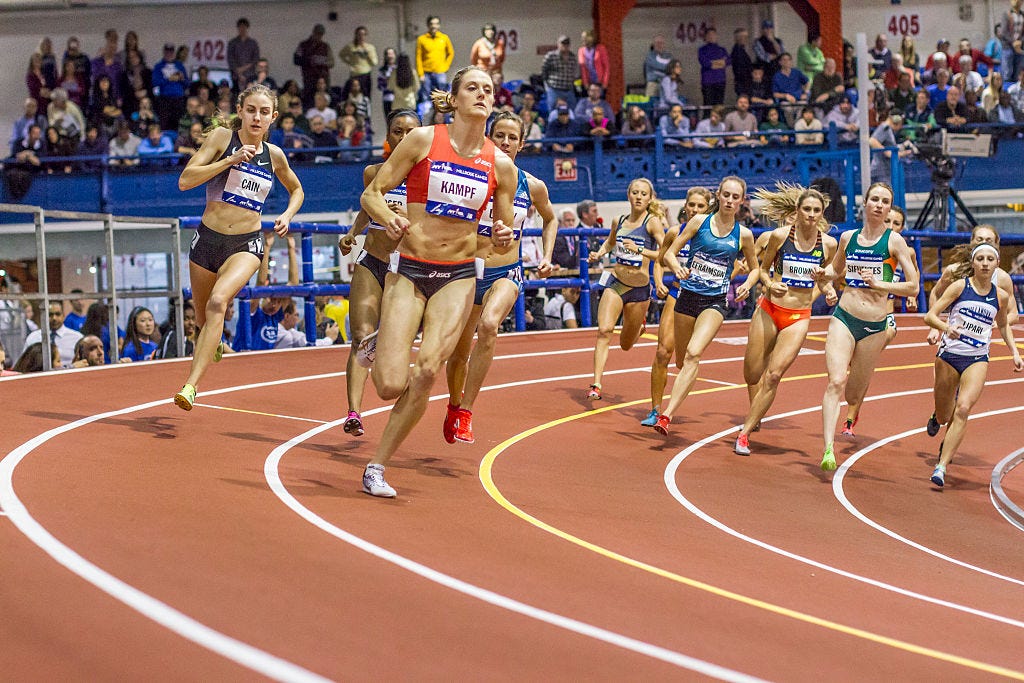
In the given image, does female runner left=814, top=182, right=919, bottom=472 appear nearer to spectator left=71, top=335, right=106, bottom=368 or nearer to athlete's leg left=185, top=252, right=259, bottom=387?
athlete's leg left=185, top=252, right=259, bottom=387

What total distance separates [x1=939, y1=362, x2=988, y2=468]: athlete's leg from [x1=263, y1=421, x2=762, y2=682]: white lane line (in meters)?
5.62

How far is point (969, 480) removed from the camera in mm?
10508

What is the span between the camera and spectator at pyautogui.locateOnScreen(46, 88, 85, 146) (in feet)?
75.8

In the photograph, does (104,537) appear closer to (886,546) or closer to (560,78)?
(886,546)

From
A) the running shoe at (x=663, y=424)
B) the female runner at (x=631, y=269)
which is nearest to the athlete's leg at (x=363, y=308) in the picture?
the running shoe at (x=663, y=424)

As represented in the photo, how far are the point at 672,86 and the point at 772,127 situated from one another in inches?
93.6

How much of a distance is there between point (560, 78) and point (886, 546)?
17411 millimetres

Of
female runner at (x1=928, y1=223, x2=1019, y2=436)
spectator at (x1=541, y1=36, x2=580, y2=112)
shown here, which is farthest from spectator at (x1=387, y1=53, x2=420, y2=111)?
female runner at (x1=928, y1=223, x2=1019, y2=436)

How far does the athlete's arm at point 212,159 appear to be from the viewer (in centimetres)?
895

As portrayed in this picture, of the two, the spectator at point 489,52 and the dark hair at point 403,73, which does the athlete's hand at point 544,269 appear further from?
the dark hair at point 403,73

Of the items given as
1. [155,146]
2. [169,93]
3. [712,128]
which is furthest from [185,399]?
[712,128]

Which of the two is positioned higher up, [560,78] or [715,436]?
[560,78]

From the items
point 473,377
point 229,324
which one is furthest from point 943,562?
point 229,324

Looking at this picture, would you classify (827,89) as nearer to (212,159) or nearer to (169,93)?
(169,93)
